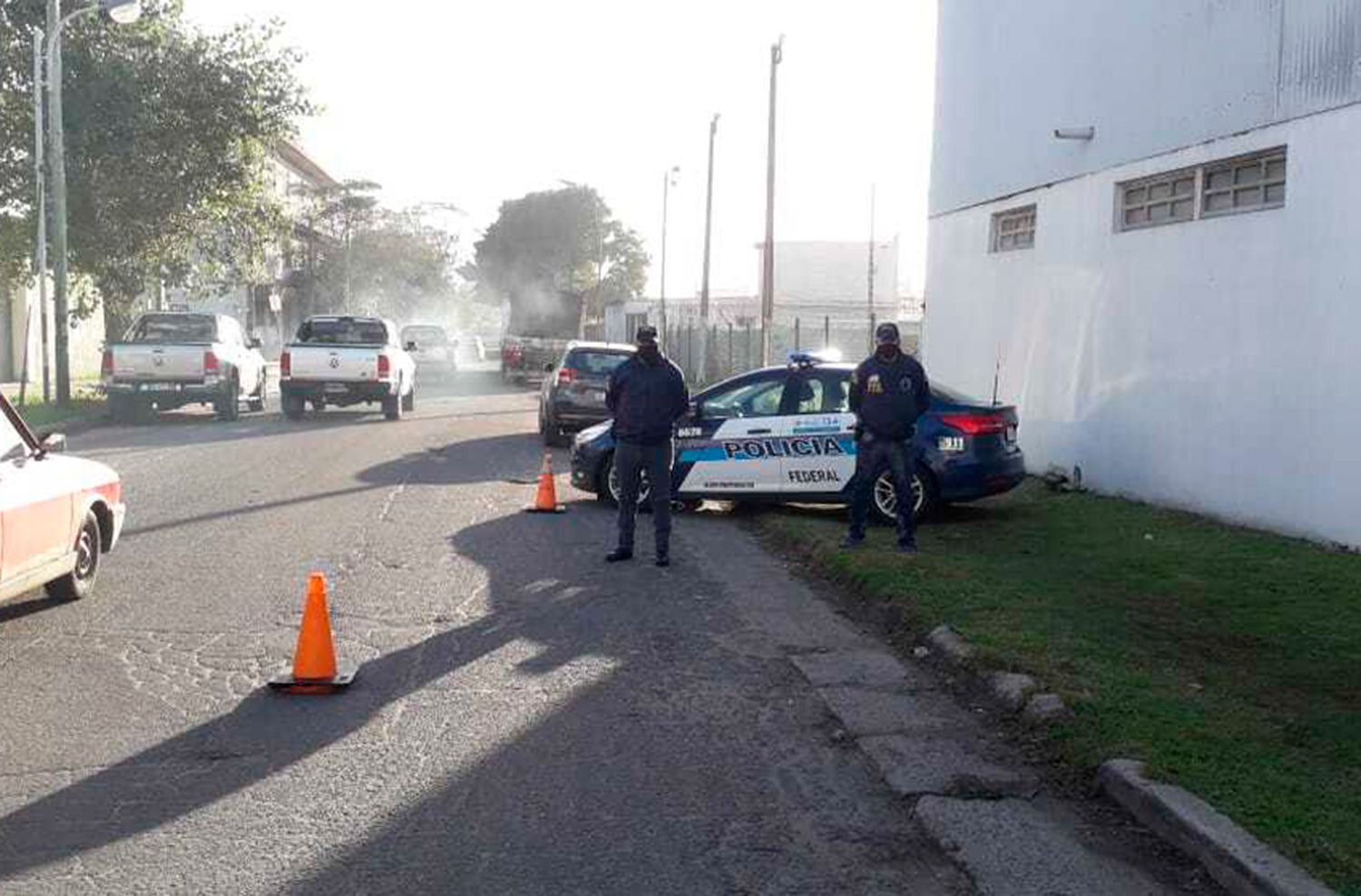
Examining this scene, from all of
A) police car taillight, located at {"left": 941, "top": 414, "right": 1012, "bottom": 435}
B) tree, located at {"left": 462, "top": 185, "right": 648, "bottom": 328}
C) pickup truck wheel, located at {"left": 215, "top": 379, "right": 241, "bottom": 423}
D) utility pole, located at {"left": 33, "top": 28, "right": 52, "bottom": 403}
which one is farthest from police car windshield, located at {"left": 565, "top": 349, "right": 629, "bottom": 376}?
tree, located at {"left": 462, "top": 185, "right": 648, "bottom": 328}

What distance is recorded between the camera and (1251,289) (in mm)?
12648

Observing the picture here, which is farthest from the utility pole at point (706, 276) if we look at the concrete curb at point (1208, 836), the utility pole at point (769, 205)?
the concrete curb at point (1208, 836)

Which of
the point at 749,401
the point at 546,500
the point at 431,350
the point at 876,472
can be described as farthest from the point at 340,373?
the point at 431,350

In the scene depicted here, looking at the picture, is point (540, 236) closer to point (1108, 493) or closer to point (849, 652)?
point (1108, 493)

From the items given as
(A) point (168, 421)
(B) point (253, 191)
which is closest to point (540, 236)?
(B) point (253, 191)

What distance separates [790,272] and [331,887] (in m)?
85.4

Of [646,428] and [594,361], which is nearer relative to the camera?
[646,428]

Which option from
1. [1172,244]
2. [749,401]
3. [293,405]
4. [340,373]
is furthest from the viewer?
[293,405]

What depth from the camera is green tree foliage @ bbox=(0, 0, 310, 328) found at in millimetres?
28000

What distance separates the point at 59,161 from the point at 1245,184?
19.1 meters

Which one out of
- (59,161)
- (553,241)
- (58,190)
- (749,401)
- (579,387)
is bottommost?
(579,387)

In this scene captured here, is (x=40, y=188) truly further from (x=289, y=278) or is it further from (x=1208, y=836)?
(x=289, y=278)

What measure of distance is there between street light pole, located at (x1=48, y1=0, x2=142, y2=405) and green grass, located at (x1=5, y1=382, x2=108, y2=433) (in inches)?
15.2

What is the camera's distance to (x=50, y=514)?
28.5 ft
